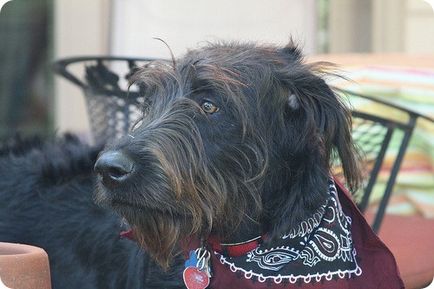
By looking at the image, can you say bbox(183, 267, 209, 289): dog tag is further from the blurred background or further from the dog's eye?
the blurred background

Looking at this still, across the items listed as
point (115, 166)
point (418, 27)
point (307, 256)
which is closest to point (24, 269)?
point (115, 166)

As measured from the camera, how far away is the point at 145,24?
5352 millimetres

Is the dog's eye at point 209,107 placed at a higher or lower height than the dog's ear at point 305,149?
higher

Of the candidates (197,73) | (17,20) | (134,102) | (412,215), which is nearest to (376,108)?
(412,215)

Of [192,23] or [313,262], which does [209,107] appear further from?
[192,23]

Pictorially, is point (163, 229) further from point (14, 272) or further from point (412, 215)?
point (412, 215)

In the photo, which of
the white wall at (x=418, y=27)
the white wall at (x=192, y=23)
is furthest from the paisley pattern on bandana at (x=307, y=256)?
the white wall at (x=418, y=27)

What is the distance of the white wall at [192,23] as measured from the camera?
210 inches

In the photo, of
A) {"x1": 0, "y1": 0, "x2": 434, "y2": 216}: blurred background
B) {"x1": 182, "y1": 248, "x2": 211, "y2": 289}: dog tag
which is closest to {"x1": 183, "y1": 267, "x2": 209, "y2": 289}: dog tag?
{"x1": 182, "y1": 248, "x2": 211, "y2": 289}: dog tag

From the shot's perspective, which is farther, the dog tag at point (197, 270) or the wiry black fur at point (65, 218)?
the wiry black fur at point (65, 218)

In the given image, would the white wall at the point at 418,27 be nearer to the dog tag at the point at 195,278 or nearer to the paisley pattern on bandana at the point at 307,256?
the paisley pattern on bandana at the point at 307,256

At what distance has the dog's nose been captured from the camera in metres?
2.53

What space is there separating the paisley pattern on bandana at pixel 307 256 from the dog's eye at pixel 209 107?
471 millimetres

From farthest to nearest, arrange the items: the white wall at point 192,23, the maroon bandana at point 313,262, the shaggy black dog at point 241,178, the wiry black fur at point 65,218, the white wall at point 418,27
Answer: the white wall at point 418,27 → the white wall at point 192,23 → the wiry black fur at point 65,218 → the maroon bandana at point 313,262 → the shaggy black dog at point 241,178
